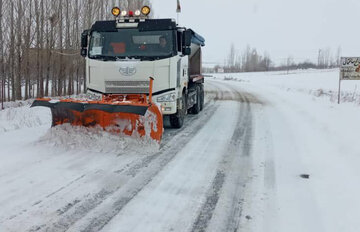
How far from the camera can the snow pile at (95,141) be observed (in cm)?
584

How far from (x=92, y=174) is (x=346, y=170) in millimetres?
4033

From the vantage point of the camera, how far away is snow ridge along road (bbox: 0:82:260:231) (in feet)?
10.5

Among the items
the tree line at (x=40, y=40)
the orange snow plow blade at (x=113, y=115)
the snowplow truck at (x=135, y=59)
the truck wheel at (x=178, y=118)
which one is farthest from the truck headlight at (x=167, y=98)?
the tree line at (x=40, y=40)

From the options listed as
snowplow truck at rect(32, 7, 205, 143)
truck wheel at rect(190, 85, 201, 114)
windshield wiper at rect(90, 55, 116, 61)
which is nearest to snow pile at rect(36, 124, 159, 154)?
snowplow truck at rect(32, 7, 205, 143)

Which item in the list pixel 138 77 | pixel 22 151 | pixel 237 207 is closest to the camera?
pixel 237 207

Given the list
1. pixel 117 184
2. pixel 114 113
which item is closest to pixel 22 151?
pixel 114 113

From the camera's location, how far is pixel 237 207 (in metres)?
3.62

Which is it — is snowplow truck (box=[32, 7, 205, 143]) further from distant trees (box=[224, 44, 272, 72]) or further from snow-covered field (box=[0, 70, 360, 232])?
distant trees (box=[224, 44, 272, 72])

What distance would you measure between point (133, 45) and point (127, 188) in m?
3.99

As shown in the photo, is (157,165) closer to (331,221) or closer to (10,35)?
(331,221)

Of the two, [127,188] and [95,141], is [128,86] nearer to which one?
[95,141]

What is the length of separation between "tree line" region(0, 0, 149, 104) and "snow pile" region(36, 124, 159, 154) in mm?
11829

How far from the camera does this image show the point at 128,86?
7.00m

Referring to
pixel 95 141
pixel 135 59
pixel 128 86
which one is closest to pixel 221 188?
pixel 95 141
